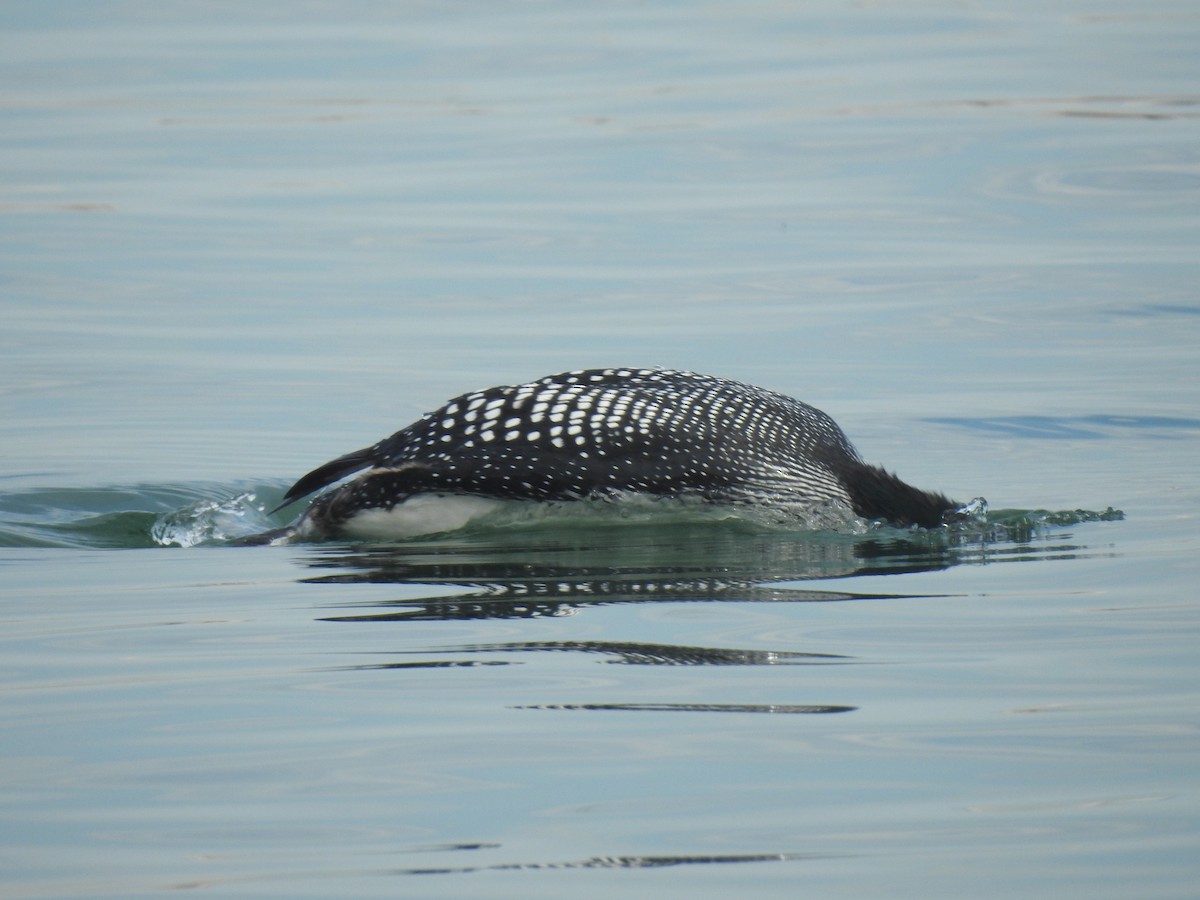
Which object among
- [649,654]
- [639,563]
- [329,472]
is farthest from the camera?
[329,472]

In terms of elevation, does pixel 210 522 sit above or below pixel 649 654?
above

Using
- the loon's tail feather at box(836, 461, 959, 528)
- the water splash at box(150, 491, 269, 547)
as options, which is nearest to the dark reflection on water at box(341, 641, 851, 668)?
the loon's tail feather at box(836, 461, 959, 528)

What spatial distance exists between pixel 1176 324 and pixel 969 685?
7295 mm

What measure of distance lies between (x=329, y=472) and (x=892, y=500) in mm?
2064

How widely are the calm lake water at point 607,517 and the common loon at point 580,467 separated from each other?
0.21 meters

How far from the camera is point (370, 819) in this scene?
3.88m

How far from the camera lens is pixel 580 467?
23.4 ft

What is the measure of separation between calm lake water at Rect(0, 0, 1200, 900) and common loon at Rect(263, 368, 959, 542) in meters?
0.21

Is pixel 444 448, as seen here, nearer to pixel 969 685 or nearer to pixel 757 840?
pixel 969 685

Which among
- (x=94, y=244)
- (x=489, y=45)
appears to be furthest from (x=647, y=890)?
(x=489, y=45)

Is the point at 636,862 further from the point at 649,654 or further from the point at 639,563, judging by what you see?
the point at 639,563

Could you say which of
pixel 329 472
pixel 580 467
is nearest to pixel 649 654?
pixel 580 467

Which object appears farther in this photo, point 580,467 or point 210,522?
point 210,522

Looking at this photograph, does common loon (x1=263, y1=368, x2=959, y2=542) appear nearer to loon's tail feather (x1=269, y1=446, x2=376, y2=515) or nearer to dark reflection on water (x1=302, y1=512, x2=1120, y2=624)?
loon's tail feather (x1=269, y1=446, x2=376, y2=515)
